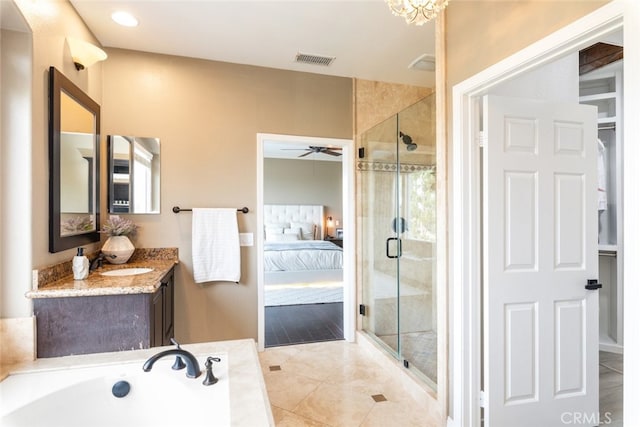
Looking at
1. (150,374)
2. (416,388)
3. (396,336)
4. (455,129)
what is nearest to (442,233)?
(455,129)

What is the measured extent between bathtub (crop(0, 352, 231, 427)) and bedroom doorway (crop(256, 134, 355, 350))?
1.74 metres

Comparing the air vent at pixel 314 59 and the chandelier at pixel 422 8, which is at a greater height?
the air vent at pixel 314 59

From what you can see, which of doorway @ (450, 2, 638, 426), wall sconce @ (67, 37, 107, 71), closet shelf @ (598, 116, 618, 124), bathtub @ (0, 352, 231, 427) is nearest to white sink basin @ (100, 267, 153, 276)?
bathtub @ (0, 352, 231, 427)

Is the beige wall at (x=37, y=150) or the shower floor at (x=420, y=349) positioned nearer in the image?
the beige wall at (x=37, y=150)

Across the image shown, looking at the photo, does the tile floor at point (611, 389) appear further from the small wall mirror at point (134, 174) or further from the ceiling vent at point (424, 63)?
the small wall mirror at point (134, 174)

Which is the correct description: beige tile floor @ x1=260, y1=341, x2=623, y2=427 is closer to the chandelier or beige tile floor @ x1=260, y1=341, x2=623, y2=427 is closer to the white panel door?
the white panel door

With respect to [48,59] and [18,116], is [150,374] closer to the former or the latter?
[18,116]

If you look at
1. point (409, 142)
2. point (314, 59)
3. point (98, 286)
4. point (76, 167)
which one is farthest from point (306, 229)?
point (98, 286)

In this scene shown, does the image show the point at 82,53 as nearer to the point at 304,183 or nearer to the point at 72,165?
the point at 72,165

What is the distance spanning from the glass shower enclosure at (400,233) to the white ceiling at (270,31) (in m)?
0.55

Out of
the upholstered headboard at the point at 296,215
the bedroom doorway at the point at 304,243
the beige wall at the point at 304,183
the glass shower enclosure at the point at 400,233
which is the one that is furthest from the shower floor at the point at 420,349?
→ the beige wall at the point at 304,183

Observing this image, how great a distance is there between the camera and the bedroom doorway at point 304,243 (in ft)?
11.2

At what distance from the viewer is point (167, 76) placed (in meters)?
2.95

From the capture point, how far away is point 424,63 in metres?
3.02
